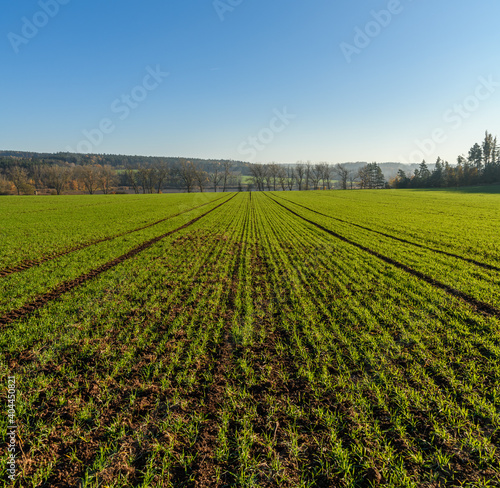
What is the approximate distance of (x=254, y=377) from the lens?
5.26m

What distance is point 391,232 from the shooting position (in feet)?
71.2

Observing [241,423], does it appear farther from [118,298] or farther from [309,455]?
A: [118,298]

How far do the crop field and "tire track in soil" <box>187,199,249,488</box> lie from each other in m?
0.03

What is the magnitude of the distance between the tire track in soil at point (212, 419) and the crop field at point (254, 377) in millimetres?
27

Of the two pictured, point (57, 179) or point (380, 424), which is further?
point (57, 179)

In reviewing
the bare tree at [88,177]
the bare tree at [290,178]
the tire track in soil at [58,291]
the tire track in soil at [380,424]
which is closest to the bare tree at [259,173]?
the bare tree at [290,178]

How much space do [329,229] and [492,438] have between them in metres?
21.3

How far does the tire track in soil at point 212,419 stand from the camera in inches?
134

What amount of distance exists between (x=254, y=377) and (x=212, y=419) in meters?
1.25

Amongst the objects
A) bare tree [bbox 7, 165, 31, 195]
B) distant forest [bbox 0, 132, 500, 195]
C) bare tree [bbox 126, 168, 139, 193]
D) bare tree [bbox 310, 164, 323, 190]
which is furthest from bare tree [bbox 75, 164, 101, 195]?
bare tree [bbox 310, 164, 323, 190]

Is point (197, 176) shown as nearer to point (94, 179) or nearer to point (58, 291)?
point (94, 179)

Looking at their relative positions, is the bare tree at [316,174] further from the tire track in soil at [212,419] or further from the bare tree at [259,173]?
the tire track in soil at [212,419]

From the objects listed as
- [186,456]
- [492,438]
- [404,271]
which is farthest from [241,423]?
[404,271]

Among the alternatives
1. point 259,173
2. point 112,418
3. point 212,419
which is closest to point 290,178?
point 259,173
